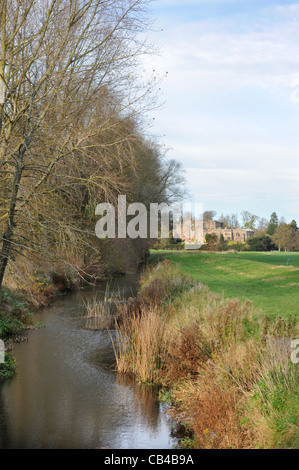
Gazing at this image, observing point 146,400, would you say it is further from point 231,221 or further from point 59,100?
point 231,221

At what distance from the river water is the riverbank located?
0.47m

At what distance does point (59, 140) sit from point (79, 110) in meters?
1.46

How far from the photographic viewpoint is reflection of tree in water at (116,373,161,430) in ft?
27.8

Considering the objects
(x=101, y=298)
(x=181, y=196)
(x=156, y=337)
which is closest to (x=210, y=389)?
(x=156, y=337)

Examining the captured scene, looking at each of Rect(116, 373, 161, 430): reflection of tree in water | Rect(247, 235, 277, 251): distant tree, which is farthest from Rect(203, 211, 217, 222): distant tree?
Rect(116, 373, 161, 430): reflection of tree in water

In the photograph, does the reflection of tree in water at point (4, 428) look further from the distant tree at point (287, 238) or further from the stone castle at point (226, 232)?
the distant tree at point (287, 238)

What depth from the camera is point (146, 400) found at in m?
9.36

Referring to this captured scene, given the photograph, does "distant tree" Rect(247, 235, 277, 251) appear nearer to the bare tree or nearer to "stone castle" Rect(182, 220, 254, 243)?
"stone castle" Rect(182, 220, 254, 243)

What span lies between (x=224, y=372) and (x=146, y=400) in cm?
205

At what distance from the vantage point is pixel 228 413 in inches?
271

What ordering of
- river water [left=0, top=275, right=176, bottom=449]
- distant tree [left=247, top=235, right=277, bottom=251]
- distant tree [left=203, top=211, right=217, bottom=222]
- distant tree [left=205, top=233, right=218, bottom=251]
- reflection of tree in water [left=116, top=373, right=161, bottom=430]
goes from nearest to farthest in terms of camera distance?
river water [left=0, top=275, right=176, bottom=449] → reflection of tree in water [left=116, top=373, right=161, bottom=430] → distant tree [left=205, top=233, right=218, bottom=251] → distant tree [left=247, top=235, right=277, bottom=251] → distant tree [left=203, top=211, right=217, bottom=222]

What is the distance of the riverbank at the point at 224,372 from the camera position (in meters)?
6.47

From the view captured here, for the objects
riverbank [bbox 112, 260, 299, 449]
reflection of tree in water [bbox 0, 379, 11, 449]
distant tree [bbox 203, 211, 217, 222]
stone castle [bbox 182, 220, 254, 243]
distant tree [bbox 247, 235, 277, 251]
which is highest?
distant tree [bbox 203, 211, 217, 222]

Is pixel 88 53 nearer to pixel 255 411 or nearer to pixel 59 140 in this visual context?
pixel 59 140
